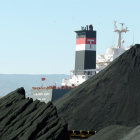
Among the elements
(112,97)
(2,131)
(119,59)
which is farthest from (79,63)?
(2,131)

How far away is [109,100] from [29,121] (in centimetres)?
582

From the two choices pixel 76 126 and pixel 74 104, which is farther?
pixel 74 104

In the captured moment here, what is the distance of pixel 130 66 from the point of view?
72.8 ft

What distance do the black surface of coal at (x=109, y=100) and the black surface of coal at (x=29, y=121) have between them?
281cm

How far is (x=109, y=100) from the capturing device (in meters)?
19.9

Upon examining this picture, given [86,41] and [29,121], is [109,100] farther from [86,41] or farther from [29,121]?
[86,41]

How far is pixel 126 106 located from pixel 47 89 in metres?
21.6

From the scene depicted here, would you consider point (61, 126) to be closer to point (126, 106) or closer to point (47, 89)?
point (126, 106)

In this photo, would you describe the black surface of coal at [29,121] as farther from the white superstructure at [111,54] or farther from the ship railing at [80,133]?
the white superstructure at [111,54]

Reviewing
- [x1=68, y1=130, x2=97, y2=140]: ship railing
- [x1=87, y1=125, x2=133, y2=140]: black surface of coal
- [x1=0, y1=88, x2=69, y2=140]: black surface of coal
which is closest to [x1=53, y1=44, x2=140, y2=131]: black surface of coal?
[x1=68, y1=130, x2=97, y2=140]: ship railing

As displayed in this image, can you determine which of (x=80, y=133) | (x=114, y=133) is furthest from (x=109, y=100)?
(x=114, y=133)

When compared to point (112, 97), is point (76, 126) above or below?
below

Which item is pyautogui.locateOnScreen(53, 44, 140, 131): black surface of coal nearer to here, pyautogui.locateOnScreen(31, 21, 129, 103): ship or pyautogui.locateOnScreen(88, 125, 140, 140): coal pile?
pyautogui.locateOnScreen(88, 125, 140, 140): coal pile

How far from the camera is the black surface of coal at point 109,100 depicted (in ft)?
60.7
